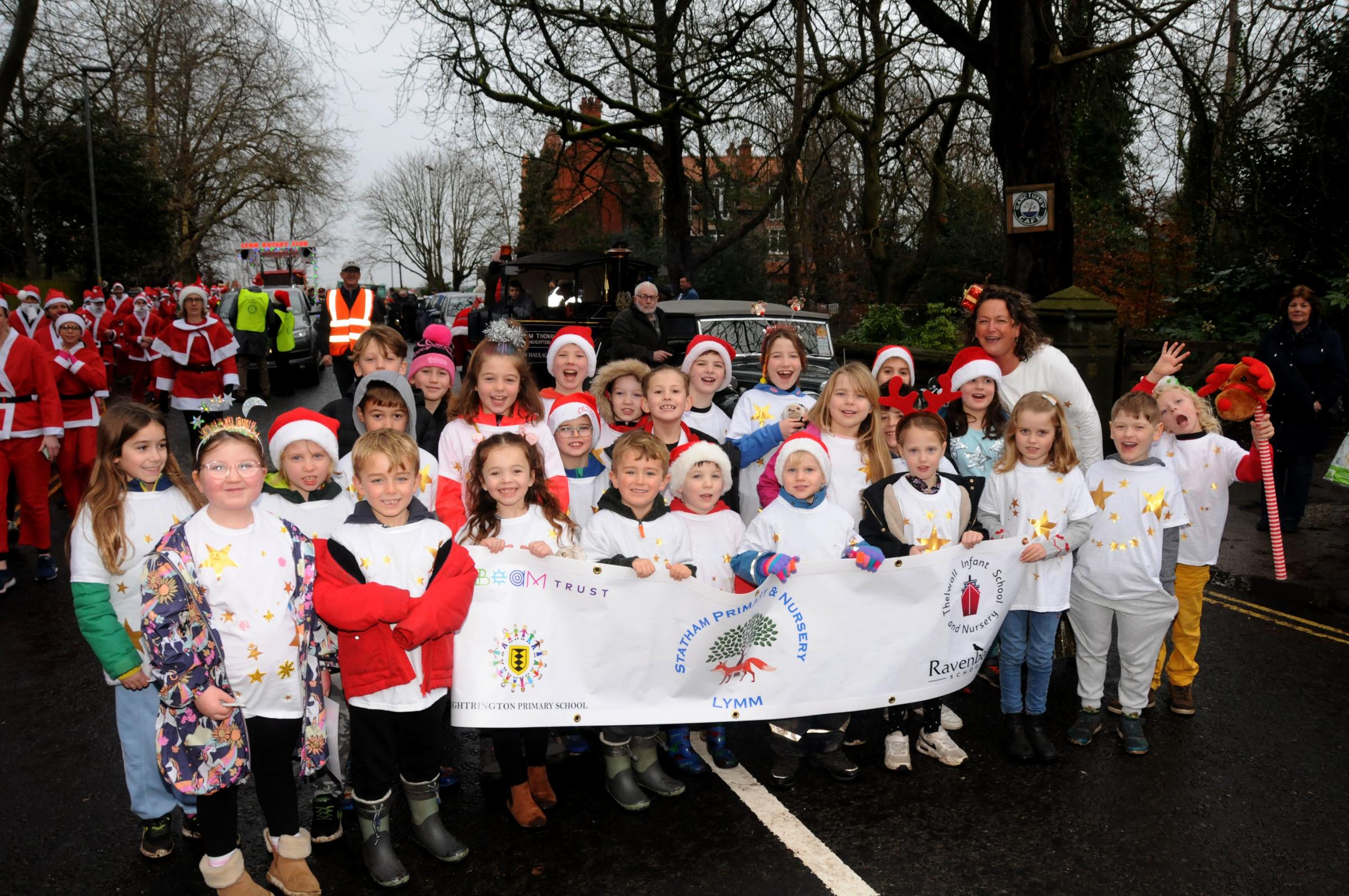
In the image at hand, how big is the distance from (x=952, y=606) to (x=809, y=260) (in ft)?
93.0

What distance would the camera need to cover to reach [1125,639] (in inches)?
186

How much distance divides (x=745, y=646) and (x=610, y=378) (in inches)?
72.6

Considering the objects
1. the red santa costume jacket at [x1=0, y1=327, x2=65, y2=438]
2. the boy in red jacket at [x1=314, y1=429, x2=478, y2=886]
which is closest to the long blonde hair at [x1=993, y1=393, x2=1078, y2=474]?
the boy in red jacket at [x1=314, y1=429, x2=478, y2=886]

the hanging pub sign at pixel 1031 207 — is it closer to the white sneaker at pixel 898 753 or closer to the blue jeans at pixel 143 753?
the white sneaker at pixel 898 753

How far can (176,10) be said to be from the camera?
1697 cm

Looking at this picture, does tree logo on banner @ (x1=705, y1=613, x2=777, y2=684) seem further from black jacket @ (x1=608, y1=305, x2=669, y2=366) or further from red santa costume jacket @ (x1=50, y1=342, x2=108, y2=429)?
black jacket @ (x1=608, y1=305, x2=669, y2=366)

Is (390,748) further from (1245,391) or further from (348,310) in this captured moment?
(348,310)

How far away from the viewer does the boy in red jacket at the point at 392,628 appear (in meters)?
3.51

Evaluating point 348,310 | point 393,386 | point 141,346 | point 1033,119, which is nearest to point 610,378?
point 393,386

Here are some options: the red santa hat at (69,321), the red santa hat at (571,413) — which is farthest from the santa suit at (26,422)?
the red santa hat at (571,413)

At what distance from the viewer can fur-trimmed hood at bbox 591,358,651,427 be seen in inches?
213

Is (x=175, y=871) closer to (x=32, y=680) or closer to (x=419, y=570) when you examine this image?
(x=419, y=570)

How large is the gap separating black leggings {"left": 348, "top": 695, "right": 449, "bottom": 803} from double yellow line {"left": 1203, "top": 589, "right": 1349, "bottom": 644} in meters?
5.64

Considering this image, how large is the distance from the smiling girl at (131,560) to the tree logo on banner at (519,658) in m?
1.31
